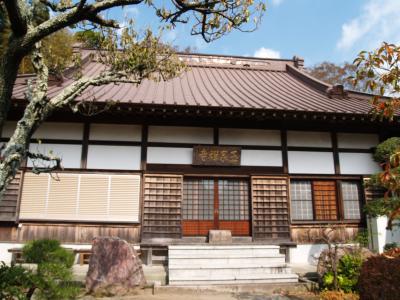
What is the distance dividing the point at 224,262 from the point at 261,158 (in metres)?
3.47

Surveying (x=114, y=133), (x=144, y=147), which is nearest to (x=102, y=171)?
(x=114, y=133)

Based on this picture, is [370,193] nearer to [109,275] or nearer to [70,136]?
[109,275]

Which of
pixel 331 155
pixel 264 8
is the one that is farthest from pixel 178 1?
pixel 331 155

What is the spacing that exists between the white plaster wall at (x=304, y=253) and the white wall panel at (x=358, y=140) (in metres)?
3.31

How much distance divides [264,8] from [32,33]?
3135 mm

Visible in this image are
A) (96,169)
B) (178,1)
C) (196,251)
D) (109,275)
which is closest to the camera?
(178,1)

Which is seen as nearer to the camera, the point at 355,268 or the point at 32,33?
the point at 32,33

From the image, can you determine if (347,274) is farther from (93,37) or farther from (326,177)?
(93,37)

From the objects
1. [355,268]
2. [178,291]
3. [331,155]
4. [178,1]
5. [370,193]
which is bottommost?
[178,291]

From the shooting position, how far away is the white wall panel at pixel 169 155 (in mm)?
9500

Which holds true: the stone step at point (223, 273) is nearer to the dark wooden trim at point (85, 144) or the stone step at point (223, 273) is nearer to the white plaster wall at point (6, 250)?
the dark wooden trim at point (85, 144)

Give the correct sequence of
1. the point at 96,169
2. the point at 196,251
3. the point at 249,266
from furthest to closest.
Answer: the point at 96,169
the point at 196,251
the point at 249,266

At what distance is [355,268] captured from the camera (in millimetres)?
6617

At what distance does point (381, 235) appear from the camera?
9180 millimetres
